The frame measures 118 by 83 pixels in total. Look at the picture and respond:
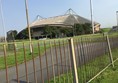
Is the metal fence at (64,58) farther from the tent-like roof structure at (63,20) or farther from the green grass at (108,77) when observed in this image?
the tent-like roof structure at (63,20)

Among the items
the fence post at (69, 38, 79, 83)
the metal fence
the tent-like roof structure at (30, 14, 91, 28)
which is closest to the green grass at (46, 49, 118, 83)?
the metal fence

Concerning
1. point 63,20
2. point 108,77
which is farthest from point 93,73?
point 63,20

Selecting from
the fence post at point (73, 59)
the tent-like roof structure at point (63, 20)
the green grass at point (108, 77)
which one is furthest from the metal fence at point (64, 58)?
the tent-like roof structure at point (63, 20)

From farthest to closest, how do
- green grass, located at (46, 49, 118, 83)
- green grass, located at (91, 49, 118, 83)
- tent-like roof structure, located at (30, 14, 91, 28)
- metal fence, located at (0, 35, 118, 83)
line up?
tent-like roof structure, located at (30, 14, 91, 28) < green grass, located at (91, 49, 118, 83) < green grass, located at (46, 49, 118, 83) < metal fence, located at (0, 35, 118, 83)

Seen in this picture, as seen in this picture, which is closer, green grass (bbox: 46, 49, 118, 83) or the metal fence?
the metal fence

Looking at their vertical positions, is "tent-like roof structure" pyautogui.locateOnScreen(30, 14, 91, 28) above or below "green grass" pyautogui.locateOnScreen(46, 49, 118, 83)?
above

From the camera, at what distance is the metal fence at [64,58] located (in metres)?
5.24

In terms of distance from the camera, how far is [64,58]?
6.65 meters

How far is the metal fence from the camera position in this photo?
5.24 metres

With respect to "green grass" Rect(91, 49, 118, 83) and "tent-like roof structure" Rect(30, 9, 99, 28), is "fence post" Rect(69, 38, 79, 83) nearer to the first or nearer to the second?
"green grass" Rect(91, 49, 118, 83)

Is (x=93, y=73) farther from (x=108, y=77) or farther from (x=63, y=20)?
(x=63, y=20)

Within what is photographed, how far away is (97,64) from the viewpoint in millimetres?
9367

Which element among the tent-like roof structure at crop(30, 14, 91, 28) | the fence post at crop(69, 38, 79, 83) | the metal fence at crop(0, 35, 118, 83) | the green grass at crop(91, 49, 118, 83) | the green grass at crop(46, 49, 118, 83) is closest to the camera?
the metal fence at crop(0, 35, 118, 83)

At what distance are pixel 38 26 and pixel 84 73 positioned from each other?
99.6m
